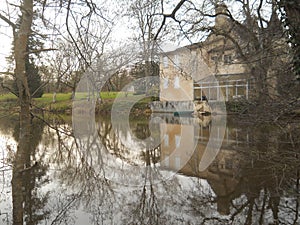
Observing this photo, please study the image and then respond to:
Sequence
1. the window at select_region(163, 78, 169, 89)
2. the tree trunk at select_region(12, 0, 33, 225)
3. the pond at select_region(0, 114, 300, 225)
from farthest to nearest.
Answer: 1. the window at select_region(163, 78, 169, 89)
2. the tree trunk at select_region(12, 0, 33, 225)
3. the pond at select_region(0, 114, 300, 225)

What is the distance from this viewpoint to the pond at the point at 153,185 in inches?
145

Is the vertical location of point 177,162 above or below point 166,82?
Result: below

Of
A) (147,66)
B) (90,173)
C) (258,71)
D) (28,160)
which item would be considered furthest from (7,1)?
(147,66)

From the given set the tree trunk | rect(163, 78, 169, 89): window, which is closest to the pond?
the tree trunk

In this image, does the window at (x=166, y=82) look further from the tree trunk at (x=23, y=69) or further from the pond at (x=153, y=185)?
the tree trunk at (x=23, y=69)

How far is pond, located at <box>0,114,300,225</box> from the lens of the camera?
369cm

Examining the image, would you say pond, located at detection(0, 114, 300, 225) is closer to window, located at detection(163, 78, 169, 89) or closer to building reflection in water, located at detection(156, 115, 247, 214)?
building reflection in water, located at detection(156, 115, 247, 214)

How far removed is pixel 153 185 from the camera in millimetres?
4988

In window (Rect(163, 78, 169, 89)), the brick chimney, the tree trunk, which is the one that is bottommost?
the tree trunk

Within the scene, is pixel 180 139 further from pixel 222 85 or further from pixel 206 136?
pixel 222 85

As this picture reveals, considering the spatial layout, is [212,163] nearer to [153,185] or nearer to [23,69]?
[153,185]

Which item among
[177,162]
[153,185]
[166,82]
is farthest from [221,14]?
[166,82]

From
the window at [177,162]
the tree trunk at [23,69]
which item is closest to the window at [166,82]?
the window at [177,162]

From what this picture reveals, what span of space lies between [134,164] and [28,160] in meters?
2.38
